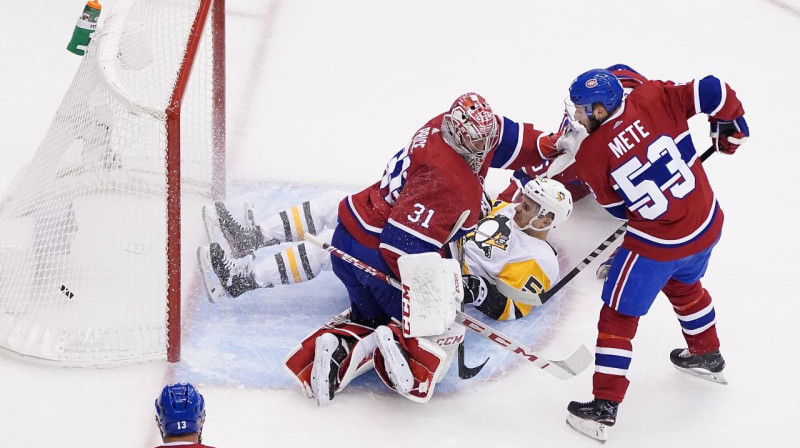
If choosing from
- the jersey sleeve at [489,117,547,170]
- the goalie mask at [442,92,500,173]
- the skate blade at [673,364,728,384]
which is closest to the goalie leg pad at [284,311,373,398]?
the goalie mask at [442,92,500,173]

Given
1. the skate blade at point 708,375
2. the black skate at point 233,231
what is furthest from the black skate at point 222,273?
the skate blade at point 708,375

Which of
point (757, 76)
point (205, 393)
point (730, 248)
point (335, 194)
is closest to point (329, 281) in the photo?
point (335, 194)

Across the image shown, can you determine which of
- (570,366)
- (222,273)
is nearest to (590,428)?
(570,366)

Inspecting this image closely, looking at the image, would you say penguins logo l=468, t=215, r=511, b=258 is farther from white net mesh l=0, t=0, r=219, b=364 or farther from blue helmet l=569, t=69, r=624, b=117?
white net mesh l=0, t=0, r=219, b=364

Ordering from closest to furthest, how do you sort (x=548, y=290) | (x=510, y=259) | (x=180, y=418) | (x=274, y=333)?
(x=180, y=418)
(x=274, y=333)
(x=510, y=259)
(x=548, y=290)

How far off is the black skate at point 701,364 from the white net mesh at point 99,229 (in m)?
1.64

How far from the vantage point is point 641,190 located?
3.27m

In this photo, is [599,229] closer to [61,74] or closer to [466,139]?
[466,139]

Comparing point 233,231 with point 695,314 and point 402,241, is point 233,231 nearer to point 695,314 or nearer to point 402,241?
point 402,241

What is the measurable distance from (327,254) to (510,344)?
26.7 inches

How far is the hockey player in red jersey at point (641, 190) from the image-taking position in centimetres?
326

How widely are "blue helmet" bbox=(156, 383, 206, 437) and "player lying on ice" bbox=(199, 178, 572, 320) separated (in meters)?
1.45

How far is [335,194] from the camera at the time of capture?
387 cm

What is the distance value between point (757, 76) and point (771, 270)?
156cm
